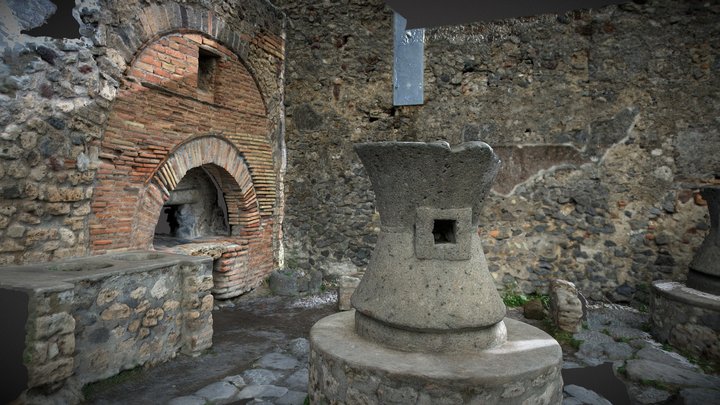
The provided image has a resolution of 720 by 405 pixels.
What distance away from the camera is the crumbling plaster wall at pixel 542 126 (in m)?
5.29

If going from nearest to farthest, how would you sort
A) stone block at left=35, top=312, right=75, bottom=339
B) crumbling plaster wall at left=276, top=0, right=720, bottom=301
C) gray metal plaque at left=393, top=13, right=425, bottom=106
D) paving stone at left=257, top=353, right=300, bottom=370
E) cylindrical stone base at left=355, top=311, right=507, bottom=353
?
cylindrical stone base at left=355, top=311, right=507, bottom=353, stone block at left=35, top=312, right=75, bottom=339, paving stone at left=257, top=353, right=300, bottom=370, crumbling plaster wall at left=276, top=0, right=720, bottom=301, gray metal plaque at left=393, top=13, right=425, bottom=106

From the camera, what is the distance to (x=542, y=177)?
5785 mm

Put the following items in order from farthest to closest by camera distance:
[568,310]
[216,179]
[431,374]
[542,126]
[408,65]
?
[408,65]
[216,179]
[542,126]
[568,310]
[431,374]

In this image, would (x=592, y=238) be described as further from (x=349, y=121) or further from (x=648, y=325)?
(x=349, y=121)

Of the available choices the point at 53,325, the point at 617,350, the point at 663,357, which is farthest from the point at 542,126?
the point at 53,325

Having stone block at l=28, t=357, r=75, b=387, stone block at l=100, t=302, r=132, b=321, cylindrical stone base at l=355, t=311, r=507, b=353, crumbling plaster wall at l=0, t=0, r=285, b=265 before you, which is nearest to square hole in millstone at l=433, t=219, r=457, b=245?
cylindrical stone base at l=355, t=311, r=507, b=353

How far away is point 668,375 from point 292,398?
290 centimetres

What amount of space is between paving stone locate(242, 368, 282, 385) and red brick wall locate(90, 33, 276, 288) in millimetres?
Answer: 1801

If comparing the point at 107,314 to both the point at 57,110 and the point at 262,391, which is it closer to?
the point at 262,391

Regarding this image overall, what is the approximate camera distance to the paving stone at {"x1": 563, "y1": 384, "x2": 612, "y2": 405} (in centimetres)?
306

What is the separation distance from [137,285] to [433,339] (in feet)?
7.65

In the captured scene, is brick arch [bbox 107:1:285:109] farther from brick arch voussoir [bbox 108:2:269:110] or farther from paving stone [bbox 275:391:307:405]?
paving stone [bbox 275:391:307:405]

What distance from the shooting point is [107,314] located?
10.5 ft

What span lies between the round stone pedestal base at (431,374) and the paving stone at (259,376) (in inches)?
38.4
